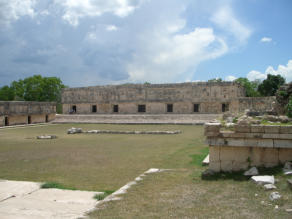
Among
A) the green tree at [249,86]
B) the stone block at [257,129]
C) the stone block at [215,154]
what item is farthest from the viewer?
the green tree at [249,86]

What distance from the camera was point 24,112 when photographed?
29.7 metres

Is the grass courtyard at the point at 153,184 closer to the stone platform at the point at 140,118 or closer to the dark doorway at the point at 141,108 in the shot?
the stone platform at the point at 140,118

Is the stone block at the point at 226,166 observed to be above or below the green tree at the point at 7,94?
below

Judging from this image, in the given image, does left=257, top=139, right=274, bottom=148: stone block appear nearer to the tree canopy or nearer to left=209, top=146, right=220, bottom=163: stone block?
left=209, top=146, right=220, bottom=163: stone block

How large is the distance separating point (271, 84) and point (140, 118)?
23758 millimetres

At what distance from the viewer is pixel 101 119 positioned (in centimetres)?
3219

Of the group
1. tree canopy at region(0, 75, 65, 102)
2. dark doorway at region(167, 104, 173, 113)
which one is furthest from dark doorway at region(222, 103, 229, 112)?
tree canopy at region(0, 75, 65, 102)

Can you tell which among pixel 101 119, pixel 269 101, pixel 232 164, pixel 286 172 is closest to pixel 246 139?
pixel 232 164

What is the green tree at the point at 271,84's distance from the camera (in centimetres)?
4119

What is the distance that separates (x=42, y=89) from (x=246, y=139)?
49.5 m

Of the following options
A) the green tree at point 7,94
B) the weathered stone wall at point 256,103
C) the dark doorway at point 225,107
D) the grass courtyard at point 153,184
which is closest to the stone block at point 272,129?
the grass courtyard at point 153,184

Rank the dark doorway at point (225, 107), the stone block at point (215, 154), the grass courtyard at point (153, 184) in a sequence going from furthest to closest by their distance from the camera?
1. the dark doorway at point (225, 107)
2. the stone block at point (215, 154)
3. the grass courtyard at point (153, 184)

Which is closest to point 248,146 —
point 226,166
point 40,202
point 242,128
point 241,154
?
point 241,154

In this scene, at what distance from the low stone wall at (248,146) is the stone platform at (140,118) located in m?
20.8
